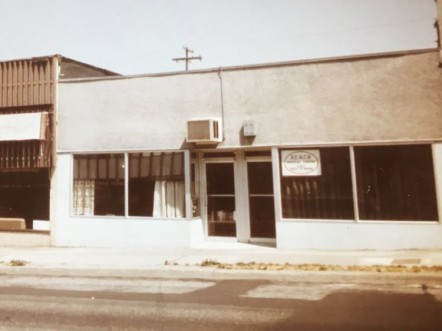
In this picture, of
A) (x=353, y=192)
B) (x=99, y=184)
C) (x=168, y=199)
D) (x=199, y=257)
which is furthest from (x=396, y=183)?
(x=99, y=184)

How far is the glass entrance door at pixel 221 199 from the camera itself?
12383 millimetres

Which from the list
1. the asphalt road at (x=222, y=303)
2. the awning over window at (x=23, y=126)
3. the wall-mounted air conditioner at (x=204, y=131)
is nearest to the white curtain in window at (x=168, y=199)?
the wall-mounted air conditioner at (x=204, y=131)

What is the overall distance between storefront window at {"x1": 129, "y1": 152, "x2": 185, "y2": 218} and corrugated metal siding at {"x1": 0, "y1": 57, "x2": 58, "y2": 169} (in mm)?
2889

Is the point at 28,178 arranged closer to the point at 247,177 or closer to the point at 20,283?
the point at 20,283

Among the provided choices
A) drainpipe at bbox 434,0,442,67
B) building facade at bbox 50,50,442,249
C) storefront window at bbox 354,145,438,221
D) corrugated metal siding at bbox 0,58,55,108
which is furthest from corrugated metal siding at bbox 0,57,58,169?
drainpipe at bbox 434,0,442,67

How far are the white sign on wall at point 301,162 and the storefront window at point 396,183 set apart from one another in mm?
1017

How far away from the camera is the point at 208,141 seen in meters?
11.5

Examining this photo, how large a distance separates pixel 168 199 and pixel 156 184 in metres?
0.59

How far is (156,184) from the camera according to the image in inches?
493

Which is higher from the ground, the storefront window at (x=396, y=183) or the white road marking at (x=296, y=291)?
the storefront window at (x=396, y=183)

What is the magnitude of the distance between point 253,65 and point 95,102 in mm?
5022

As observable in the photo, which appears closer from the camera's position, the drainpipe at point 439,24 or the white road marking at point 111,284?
the white road marking at point 111,284

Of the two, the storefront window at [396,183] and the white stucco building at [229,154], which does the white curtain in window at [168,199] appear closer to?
the white stucco building at [229,154]

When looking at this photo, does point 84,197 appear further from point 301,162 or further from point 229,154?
point 301,162
